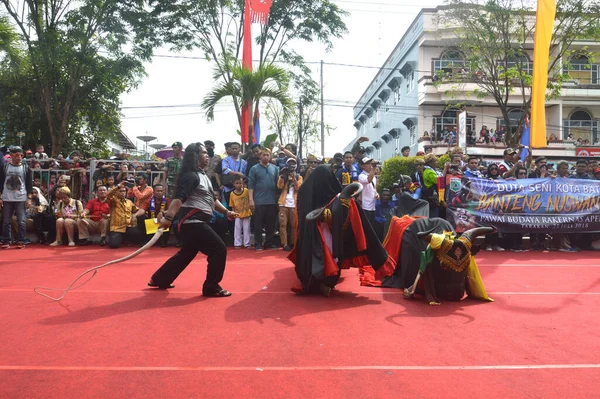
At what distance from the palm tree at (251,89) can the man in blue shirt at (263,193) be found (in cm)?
362

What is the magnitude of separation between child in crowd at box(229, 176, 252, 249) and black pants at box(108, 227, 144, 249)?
218 cm

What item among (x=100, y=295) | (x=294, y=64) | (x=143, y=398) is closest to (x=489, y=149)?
(x=294, y=64)

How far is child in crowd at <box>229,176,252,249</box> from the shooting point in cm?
1098

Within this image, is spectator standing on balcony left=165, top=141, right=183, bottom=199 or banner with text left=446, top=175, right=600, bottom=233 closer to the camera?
banner with text left=446, top=175, right=600, bottom=233

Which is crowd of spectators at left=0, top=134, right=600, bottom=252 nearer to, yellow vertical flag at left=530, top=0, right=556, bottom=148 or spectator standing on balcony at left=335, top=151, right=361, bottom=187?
spectator standing on balcony at left=335, top=151, right=361, bottom=187

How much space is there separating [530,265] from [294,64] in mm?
12024

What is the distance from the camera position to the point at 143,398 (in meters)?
3.41

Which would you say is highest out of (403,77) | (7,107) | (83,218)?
(403,77)

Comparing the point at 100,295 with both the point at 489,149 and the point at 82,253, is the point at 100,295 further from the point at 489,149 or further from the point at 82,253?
the point at 489,149

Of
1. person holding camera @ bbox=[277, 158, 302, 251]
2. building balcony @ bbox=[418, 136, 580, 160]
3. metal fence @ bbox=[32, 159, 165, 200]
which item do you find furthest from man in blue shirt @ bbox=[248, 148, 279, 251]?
building balcony @ bbox=[418, 136, 580, 160]

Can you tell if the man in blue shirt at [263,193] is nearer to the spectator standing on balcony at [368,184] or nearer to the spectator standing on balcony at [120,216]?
the spectator standing on balcony at [368,184]

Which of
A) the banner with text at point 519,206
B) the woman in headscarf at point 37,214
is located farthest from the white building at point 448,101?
the woman in headscarf at point 37,214

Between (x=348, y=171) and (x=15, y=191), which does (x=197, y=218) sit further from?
(x=15, y=191)

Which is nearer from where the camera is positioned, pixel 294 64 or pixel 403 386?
pixel 403 386
